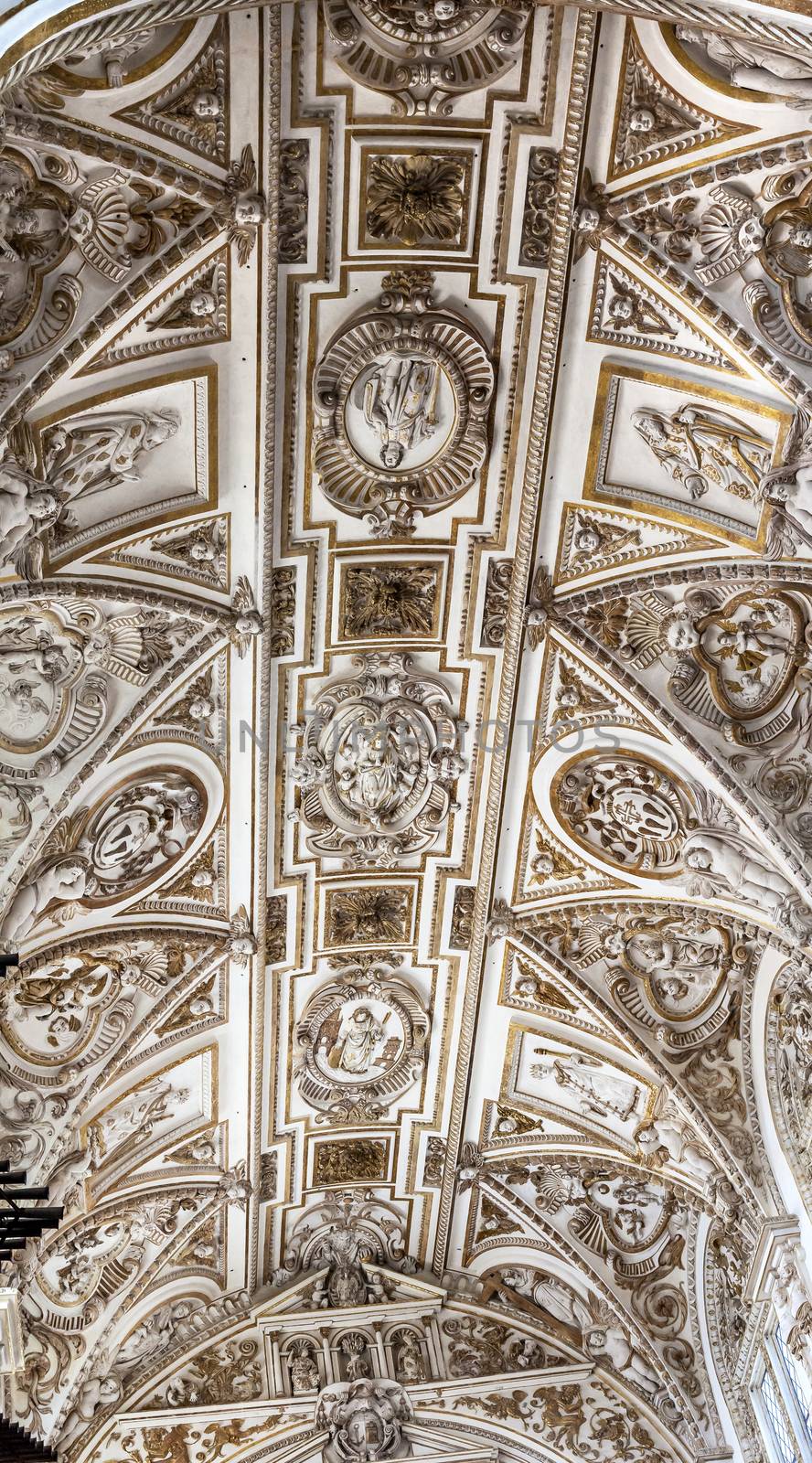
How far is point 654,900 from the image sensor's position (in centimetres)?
1557

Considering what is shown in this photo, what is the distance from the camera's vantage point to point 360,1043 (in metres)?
18.1

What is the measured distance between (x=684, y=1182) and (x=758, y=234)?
10.3 metres

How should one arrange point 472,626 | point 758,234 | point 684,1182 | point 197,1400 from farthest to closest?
point 197,1400, point 684,1182, point 472,626, point 758,234

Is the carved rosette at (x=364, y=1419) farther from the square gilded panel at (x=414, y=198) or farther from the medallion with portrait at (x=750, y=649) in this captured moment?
the square gilded panel at (x=414, y=198)

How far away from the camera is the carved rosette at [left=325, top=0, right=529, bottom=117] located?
1123cm

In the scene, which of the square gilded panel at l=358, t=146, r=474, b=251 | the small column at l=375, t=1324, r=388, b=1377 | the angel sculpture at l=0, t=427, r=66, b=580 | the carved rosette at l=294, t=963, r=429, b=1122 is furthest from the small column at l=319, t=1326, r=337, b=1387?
the square gilded panel at l=358, t=146, r=474, b=251

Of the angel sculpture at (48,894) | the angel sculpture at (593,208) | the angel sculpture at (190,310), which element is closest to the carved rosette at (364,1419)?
the angel sculpture at (48,894)

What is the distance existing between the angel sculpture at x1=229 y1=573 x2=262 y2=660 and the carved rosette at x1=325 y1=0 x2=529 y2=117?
4.51 metres

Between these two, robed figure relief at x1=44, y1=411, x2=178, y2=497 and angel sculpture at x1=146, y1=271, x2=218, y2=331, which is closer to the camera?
robed figure relief at x1=44, y1=411, x2=178, y2=497

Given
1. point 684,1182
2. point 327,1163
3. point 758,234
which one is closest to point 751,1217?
point 684,1182

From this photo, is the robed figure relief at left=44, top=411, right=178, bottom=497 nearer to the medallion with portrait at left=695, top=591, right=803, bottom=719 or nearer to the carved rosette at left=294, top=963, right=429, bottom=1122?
the medallion with portrait at left=695, top=591, right=803, bottom=719

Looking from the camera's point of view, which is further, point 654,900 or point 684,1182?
point 684,1182

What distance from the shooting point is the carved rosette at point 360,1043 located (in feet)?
58.0

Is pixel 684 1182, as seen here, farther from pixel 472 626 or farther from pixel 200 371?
pixel 200 371
